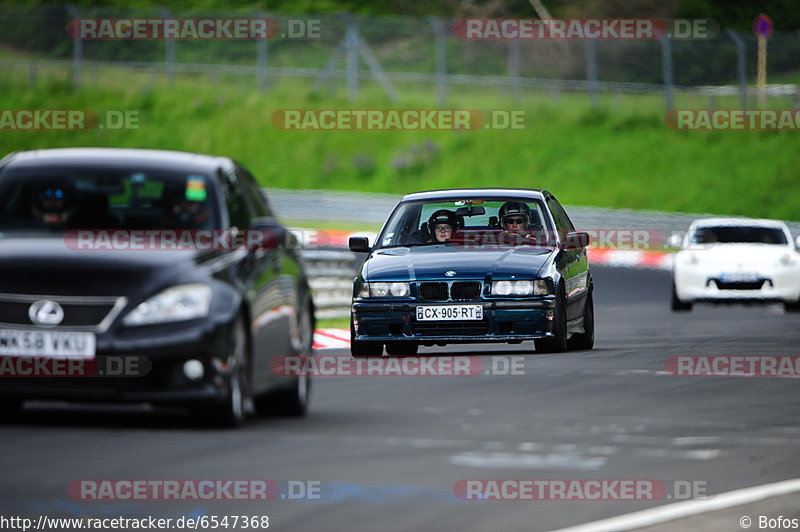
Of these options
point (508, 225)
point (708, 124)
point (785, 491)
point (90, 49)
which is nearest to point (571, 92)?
point (708, 124)

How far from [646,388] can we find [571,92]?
3886 centimetres

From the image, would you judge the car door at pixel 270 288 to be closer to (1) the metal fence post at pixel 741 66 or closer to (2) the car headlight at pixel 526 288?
(2) the car headlight at pixel 526 288

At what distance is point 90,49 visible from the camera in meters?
53.9

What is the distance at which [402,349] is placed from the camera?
16.8 metres

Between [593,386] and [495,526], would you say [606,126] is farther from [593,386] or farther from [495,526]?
[495,526]

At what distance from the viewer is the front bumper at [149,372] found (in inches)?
356

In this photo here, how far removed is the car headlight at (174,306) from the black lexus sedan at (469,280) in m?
5.74

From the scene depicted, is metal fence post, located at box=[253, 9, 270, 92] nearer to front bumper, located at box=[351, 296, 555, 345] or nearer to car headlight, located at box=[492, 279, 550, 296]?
front bumper, located at box=[351, 296, 555, 345]

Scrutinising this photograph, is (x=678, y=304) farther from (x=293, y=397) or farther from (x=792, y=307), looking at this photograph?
(x=293, y=397)

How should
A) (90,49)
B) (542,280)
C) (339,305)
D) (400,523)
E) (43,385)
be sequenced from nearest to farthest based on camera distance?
(400,523)
(43,385)
(542,280)
(339,305)
(90,49)

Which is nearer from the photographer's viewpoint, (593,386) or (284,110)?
(593,386)

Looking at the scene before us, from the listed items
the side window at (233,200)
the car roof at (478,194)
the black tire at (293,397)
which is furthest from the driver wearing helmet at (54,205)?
the car roof at (478,194)

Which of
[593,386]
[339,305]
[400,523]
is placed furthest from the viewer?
[339,305]

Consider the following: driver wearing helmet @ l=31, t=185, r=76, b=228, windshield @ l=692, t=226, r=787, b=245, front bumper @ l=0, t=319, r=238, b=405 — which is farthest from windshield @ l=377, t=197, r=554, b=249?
windshield @ l=692, t=226, r=787, b=245
